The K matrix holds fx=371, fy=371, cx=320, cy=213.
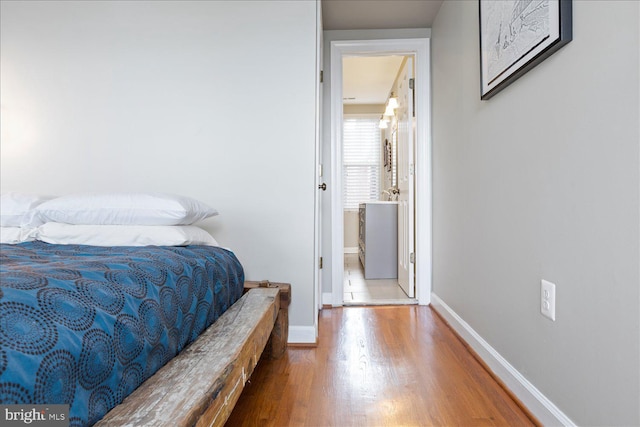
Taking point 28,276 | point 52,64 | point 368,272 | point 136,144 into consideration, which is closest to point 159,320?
point 28,276

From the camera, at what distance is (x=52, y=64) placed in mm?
2236

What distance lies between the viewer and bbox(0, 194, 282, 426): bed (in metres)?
0.58

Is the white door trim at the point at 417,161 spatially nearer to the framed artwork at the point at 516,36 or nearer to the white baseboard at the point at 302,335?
the white baseboard at the point at 302,335

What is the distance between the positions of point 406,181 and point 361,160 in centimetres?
296

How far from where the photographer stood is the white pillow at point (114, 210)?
1515 mm

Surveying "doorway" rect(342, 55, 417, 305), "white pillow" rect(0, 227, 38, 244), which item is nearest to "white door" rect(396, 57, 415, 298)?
"doorway" rect(342, 55, 417, 305)

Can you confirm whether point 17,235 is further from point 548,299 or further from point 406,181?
point 406,181

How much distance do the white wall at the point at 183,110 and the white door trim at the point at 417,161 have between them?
91 cm

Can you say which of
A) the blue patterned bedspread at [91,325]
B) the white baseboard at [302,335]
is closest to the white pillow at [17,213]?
the blue patterned bedspread at [91,325]

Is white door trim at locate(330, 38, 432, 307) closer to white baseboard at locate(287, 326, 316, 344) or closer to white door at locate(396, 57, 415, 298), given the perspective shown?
white door at locate(396, 57, 415, 298)

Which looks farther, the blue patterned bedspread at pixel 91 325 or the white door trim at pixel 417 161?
the white door trim at pixel 417 161

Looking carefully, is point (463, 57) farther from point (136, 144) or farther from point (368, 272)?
point (368, 272)

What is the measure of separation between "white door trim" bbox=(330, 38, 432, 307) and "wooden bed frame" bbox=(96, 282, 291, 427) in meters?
1.59

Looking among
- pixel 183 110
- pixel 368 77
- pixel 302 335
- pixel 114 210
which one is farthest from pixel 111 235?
pixel 368 77
